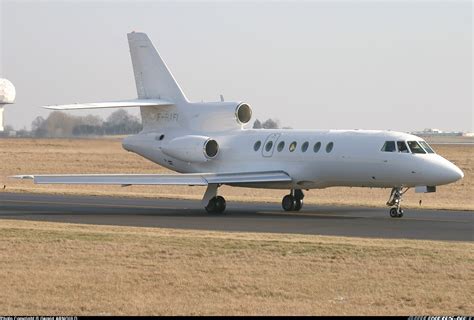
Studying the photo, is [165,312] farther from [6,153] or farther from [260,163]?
[6,153]

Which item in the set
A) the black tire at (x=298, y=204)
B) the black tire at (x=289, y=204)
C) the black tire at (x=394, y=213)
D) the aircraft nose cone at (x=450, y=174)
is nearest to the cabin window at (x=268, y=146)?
the black tire at (x=289, y=204)

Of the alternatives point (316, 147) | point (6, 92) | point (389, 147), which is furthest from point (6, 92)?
point (389, 147)

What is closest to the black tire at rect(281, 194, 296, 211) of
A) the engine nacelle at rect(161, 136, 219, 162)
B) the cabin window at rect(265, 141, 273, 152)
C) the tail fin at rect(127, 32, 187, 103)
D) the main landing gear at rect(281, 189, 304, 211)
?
the main landing gear at rect(281, 189, 304, 211)

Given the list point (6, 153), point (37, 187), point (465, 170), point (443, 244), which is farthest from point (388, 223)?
point (6, 153)

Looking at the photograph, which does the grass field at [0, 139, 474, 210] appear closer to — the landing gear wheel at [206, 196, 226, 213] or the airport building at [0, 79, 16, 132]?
the landing gear wheel at [206, 196, 226, 213]

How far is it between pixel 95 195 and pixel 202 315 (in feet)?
92.7

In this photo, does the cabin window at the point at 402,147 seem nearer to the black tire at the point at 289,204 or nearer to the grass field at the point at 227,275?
the black tire at the point at 289,204

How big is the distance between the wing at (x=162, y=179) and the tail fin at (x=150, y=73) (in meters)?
5.69

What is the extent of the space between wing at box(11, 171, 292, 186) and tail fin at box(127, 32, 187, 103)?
224 inches

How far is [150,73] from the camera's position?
39219mm

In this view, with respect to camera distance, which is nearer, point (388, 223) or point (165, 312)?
point (165, 312)

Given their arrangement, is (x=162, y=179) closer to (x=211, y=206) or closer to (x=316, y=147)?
(x=211, y=206)

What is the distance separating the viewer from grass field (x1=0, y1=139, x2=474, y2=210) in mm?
42000

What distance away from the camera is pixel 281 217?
31766 mm
